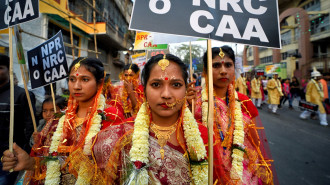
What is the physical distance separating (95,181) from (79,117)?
33.7 inches

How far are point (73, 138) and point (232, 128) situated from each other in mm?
1755

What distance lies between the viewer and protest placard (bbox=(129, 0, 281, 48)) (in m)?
1.09

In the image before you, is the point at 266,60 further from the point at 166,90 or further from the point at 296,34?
the point at 166,90

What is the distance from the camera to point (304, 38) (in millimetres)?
21281

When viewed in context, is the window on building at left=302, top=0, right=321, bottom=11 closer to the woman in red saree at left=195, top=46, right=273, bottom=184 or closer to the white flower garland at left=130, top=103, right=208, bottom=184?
the woman in red saree at left=195, top=46, right=273, bottom=184

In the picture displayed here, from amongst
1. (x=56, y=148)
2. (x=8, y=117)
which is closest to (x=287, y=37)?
(x=56, y=148)

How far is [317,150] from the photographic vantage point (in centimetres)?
425

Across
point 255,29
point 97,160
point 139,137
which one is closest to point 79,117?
point 97,160

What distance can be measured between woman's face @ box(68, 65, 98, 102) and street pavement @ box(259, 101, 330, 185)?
3.48 m

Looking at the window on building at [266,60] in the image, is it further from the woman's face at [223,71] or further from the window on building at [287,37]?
the woman's face at [223,71]

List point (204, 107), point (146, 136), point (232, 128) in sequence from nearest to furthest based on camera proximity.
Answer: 1. point (146, 136)
2. point (232, 128)
3. point (204, 107)

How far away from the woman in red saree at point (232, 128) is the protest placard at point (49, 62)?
203cm

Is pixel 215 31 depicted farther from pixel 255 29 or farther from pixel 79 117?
pixel 79 117

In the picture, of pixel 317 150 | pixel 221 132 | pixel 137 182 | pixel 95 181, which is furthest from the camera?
pixel 317 150
